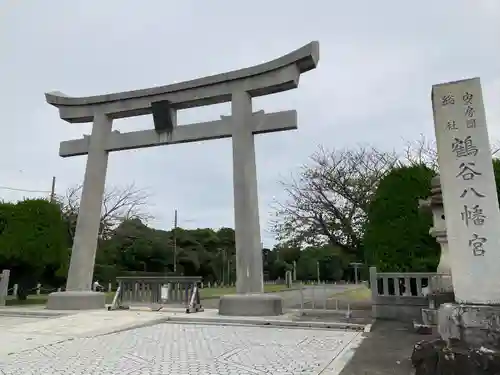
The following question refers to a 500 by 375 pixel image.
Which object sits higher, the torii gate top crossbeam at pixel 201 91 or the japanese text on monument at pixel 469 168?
the torii gate top crossbeam at pixel 201 91

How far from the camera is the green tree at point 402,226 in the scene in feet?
34.2

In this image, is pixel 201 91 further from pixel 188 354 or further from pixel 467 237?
pixel 467 237

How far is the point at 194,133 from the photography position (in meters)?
12.4

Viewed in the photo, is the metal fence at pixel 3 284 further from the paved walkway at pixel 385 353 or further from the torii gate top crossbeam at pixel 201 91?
the paved walkway at pixel 385 353

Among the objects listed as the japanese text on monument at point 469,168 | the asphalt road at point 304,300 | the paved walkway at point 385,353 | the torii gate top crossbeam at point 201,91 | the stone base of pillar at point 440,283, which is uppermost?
the torii gate top crossbeam at point 201,91

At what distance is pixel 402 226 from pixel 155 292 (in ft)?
25.0

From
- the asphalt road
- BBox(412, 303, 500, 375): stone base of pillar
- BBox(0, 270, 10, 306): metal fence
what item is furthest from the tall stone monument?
BBox(0, 270, 10, 306): metal fence

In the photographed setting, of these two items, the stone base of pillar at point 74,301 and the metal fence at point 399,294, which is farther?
the stone base of pillar at point 74,301

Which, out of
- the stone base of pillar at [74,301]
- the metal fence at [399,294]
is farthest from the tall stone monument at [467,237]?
the stone base of pillar at [74,301]

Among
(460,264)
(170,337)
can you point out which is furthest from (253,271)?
(460,264)

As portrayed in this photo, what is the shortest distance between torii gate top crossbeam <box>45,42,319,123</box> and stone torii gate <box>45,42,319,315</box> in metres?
0.03

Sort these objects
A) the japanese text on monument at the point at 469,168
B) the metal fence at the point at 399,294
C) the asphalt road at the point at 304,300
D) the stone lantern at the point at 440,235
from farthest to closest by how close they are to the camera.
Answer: the asphalt road at the point at 304,300, the metal fence at the point at 399,294, the stone lantern at the point at 440,235, the japanese text on monument at the point at 469,168

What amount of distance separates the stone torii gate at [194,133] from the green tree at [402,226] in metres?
3.17

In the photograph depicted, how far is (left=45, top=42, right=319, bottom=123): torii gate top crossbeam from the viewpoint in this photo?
1118 centimetres
